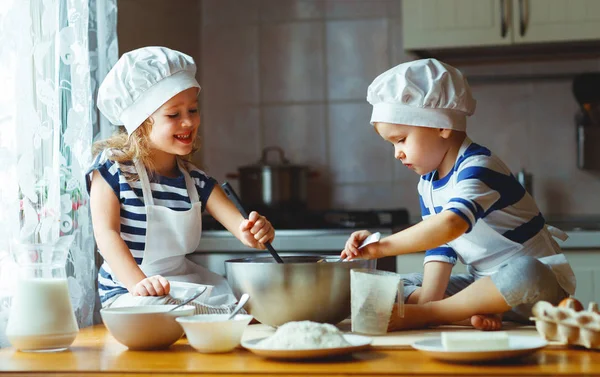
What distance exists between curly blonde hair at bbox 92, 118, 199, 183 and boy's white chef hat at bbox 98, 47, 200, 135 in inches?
1.6

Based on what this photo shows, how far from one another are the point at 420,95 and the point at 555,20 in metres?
1.21

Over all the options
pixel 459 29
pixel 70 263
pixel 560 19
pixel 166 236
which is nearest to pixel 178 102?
pixel 166 236

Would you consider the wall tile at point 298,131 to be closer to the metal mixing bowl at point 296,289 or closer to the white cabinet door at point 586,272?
the white cabinet door at point 586,272

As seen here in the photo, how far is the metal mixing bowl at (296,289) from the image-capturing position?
48.8 inches

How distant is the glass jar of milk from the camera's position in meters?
1.15

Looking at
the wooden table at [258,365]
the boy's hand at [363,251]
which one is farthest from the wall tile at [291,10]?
the wooden table at [258,365]

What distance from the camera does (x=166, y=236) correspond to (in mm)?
1680

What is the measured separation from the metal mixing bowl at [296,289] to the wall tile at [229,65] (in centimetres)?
185

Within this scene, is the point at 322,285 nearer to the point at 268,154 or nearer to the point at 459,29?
the point at 459,29

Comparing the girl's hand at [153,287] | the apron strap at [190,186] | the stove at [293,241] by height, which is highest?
the apron strap at [190,186]

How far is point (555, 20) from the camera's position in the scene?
98.8 inches

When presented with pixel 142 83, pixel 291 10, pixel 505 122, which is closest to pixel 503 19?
pixel 505 122

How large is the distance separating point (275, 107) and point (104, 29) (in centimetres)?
111

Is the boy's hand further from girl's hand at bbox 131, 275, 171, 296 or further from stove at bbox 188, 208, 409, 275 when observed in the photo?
stove at bbox 188, 208, 409, 275
